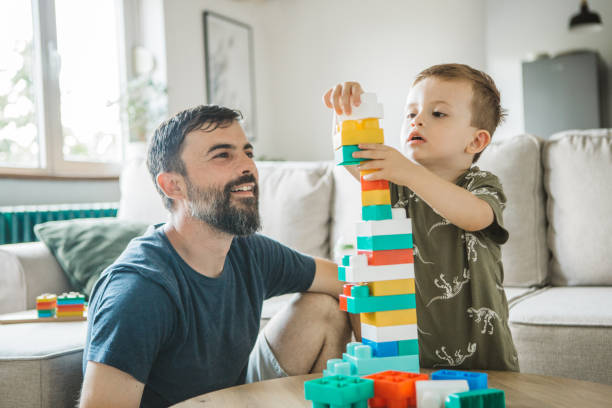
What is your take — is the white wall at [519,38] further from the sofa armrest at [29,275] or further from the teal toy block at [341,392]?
Result: the teal toy block at [341,392]

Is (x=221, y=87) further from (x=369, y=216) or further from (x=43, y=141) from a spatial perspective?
(x=369, y=216)

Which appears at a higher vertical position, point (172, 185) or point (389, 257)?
point (172, 185)

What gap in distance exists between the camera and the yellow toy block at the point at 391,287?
87 cm

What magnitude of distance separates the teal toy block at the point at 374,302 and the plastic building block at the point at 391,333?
0.03 meters

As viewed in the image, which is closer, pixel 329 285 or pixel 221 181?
pixel 221 181

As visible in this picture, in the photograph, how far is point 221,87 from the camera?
16.0 feet

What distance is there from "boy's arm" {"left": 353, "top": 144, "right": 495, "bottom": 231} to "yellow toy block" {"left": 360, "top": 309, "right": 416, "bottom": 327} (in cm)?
21

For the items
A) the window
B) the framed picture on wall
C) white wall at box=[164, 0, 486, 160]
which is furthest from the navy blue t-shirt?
white wall at box=[164, 0, 486, 160]

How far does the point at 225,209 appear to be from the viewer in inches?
50.4

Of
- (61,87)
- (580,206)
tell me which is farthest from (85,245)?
(61,87)

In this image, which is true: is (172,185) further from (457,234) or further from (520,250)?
(520,250)

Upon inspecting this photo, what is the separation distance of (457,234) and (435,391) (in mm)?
542

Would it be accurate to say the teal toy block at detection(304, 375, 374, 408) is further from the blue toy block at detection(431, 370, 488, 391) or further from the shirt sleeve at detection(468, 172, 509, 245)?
the shirt sleeve at detection(468, 172, 509, 245)

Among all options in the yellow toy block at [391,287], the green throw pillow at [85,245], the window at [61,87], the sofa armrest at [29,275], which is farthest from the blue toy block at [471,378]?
the window at [61,87]
